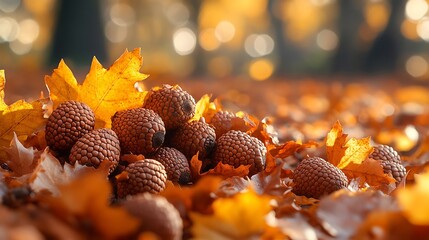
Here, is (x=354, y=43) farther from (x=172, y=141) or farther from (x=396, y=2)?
(x=172, y=141)

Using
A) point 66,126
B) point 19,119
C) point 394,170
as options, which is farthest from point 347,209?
point 19,119

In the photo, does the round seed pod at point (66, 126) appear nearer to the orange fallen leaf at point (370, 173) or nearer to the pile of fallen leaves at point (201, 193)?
the pile of fallen leaves at point (201, 193)

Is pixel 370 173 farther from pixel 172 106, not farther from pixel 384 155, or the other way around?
pixel 172 106

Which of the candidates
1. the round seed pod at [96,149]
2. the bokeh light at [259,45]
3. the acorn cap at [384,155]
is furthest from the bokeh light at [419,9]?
the round seed pod at [96,149]

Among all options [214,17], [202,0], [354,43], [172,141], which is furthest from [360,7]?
[214,17]

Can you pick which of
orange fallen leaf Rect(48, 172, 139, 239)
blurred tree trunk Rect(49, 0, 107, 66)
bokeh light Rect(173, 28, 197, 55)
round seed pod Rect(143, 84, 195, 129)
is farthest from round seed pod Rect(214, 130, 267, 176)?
bokeh light Rect(173, 28, 197, 55)

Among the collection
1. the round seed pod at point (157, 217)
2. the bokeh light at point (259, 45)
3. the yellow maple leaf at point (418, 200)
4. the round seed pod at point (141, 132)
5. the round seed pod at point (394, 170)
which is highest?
the yellow maple leaf at point (418, 200)

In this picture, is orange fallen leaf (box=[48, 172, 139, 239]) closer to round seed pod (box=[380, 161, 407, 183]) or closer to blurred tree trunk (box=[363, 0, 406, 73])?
round seed pod (box=[380, 161, 407, 183])

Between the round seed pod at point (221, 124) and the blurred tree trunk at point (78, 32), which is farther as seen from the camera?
the blurred tree trunk at point (78, 32)
